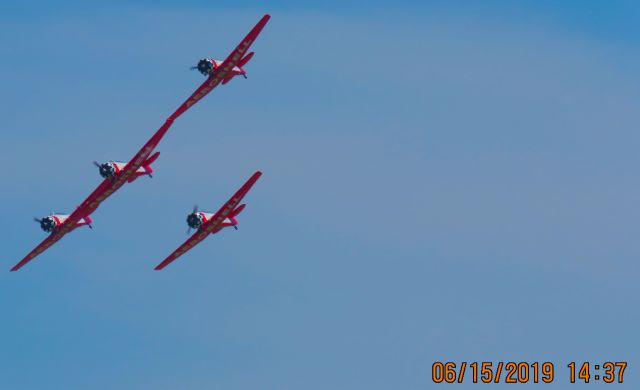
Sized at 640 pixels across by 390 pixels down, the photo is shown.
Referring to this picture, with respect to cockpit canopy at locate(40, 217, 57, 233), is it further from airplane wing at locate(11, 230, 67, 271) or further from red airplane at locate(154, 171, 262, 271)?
red airplane at locate(154, 171, 262, 271)

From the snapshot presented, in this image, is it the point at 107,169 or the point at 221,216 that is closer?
the point at 107,169

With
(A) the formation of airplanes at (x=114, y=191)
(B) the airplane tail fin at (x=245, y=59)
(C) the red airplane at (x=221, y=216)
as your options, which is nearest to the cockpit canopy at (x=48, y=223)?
(A) the formation of airplanes at (x=114, y=191)

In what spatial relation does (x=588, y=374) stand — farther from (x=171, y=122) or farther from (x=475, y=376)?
(x=171, y=122)

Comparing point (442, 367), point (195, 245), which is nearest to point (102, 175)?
point (195, 245)

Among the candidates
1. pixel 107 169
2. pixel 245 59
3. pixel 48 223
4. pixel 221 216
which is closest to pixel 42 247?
pixel 48 223

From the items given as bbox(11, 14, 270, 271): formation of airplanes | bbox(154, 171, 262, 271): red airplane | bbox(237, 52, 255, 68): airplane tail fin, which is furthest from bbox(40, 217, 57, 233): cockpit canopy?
bbox(237, 52, 255, 68): airplane tail fin

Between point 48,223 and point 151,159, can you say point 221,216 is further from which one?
point 48,223

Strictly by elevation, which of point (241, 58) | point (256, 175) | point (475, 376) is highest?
point (241, 58)

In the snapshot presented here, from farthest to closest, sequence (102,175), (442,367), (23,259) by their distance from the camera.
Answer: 1. (23,259)
2. (102,175)
3. (442,367)

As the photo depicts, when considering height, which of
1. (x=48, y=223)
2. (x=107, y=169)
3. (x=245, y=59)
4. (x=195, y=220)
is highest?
(x=245, y=59)

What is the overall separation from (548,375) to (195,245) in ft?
212

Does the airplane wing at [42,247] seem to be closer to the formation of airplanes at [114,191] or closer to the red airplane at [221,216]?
the formation of airplanes at [114,191]

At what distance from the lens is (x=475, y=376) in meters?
143

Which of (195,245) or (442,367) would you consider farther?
(195,245)
